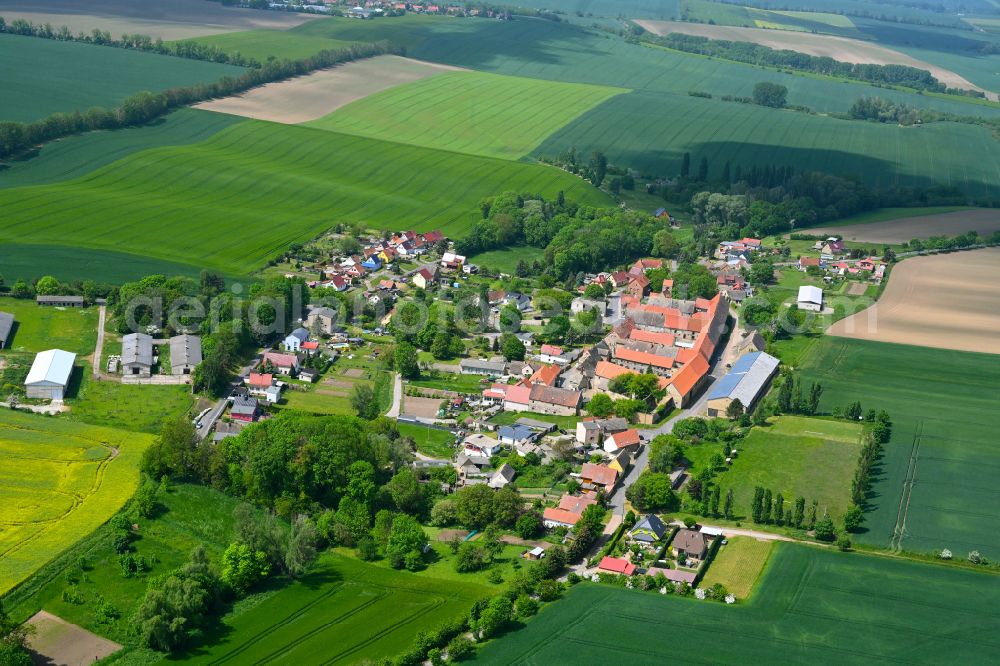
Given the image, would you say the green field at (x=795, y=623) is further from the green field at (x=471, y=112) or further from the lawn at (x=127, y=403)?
the green field at (x=471, y=112)

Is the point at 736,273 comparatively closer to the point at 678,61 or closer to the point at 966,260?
the point at 966,260

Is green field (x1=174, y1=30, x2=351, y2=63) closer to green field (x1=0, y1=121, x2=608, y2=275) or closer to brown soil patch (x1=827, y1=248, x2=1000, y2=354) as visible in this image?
green field (x1=0, y1=121, x2=608, y2=275)

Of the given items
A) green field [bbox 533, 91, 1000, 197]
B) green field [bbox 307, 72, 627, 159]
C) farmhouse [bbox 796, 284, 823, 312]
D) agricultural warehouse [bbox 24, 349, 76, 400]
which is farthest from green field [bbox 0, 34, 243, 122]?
farmhouse [bbox 796, 284, 823, 312]

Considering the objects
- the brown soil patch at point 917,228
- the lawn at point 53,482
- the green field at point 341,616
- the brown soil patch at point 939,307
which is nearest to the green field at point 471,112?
the brown soil patch at point 917,228

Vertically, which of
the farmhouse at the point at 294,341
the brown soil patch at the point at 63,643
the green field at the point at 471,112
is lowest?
the brown soil patch at the point at 63,643

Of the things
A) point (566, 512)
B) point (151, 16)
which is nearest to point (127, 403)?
point (566, 512)
